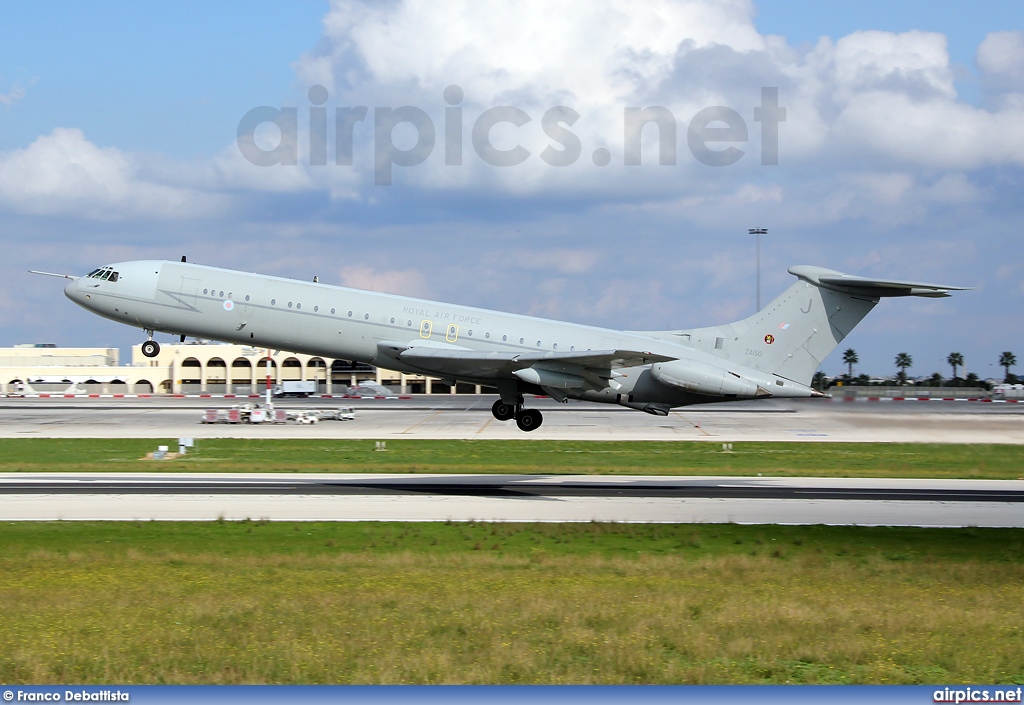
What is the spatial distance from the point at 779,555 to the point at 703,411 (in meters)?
71.8

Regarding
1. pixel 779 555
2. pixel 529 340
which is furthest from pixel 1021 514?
pixel 529 340

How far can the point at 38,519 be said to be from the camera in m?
32.7

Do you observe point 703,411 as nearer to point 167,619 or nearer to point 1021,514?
point 1021,514

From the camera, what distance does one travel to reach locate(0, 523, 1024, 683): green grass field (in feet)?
56.5

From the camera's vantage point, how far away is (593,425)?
78500mm

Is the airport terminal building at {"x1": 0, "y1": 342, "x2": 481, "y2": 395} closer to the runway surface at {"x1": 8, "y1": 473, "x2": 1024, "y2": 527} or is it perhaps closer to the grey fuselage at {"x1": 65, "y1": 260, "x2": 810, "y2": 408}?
the runway surface at {"x1": 8, "y1": 473, "x2": 1024, "y2": 527}

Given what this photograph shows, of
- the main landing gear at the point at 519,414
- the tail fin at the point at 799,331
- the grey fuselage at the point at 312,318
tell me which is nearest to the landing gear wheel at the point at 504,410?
the main landing gear at the point at 519,414

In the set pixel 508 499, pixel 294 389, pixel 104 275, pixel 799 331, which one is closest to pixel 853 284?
pixel 799 331

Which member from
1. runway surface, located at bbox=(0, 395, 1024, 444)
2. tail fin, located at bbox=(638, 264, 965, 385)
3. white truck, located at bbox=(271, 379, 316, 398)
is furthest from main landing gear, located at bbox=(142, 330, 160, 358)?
white truck, located at bbox=(271, 379, 316, 398)

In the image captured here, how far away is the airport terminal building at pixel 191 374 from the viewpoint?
146m

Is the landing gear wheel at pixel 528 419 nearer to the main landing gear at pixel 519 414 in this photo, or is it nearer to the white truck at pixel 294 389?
the main landing gear at pixel 519 414

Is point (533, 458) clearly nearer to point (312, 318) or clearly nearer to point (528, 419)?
point (528, 419)

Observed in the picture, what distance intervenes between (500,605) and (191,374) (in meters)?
139

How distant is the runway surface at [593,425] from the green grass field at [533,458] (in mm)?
3166
